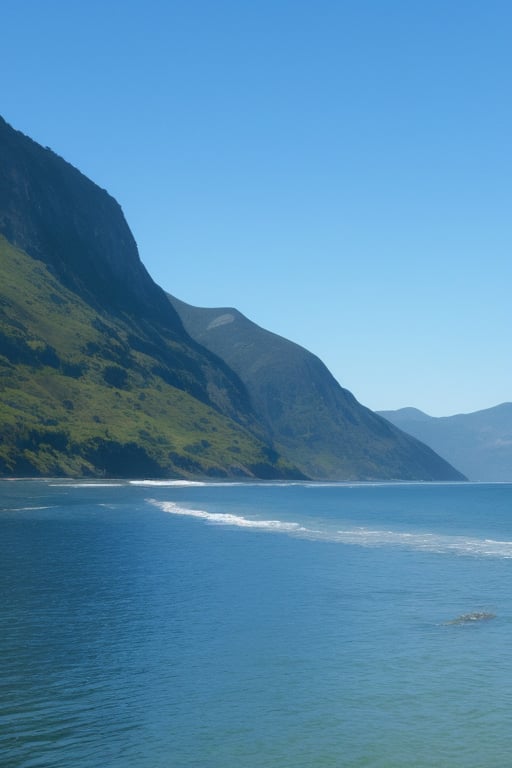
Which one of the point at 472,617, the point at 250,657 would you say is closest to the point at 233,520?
the point at 472,617

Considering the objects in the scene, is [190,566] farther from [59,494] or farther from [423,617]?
[59,494]

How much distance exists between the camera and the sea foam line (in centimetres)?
9331

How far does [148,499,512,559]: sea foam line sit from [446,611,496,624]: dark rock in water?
34.5 m

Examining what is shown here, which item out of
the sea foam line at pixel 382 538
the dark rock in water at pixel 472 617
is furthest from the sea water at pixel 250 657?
the sea foam line at pixel 382 538

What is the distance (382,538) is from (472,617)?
54.2m

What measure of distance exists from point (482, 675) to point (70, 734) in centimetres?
1971

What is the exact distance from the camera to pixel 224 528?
377 feet

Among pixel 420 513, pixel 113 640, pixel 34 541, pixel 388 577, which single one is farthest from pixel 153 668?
pixel 420 513

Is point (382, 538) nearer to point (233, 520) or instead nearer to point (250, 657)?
point (233, 520)

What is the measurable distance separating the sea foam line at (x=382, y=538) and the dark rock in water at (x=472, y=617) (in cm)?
3452

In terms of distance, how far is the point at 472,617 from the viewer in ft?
172

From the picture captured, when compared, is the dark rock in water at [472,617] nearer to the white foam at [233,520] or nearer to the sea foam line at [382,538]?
the sea foam line at [382,538]

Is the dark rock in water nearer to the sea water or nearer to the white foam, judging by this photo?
the sea water

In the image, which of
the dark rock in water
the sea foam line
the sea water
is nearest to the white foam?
the sea foam line
